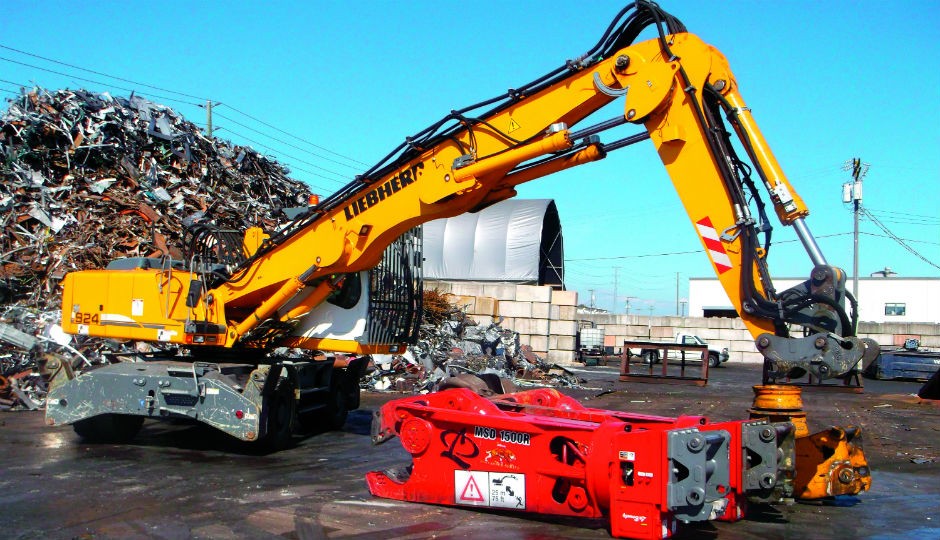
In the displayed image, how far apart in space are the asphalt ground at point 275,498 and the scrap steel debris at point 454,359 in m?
5.71

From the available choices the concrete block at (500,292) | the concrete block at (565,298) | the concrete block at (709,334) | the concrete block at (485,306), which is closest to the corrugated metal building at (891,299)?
the concrete block at (709,334)

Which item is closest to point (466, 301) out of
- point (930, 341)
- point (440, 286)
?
point (440, 286)

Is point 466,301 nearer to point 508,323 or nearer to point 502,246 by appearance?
point 508,323

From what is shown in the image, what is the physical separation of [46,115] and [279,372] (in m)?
10.5

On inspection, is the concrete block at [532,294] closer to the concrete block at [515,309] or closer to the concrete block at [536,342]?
the concrete block at [515,309]

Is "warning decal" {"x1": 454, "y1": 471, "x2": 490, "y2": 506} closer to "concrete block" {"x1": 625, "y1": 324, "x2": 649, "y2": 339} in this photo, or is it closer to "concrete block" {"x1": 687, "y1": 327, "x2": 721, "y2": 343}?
"concrete block" {"x1": 687, "y1": 327, "x2": 721, "y2": 343}

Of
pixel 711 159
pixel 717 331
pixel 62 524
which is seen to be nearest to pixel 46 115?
pixel 62 524

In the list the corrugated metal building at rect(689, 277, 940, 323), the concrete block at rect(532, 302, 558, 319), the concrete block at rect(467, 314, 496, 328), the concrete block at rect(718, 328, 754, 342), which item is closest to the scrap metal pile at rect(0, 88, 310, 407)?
the concrete block at rect(467, 314, 496, 328)

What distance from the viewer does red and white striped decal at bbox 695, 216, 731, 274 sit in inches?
266

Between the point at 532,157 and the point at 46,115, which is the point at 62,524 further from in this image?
the point at 46,115

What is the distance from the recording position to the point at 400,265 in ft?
37.0

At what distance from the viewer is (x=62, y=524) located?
6.63m

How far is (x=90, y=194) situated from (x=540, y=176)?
1169 cm

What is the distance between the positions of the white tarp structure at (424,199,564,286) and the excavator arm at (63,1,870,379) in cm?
2629
